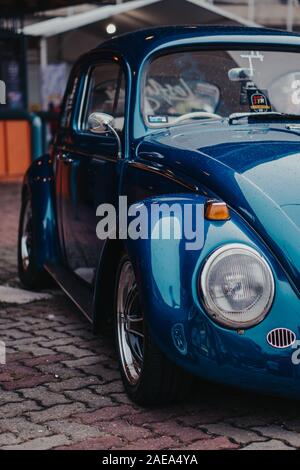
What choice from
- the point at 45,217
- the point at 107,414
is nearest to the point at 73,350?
the point at 107,414

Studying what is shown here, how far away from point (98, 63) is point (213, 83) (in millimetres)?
814

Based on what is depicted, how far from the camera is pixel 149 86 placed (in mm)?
4367

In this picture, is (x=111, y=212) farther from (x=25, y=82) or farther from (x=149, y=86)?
(x=25, y=82)

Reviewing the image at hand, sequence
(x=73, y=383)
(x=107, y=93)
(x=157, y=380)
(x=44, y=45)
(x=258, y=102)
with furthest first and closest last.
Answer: (x=44, y=45) < (x=107, y=93) < (x=258, y=102) < (x=73, y=383) < (x=157, y=380)

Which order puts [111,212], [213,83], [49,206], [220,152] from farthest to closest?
[49,206]
[213,83]
[111,212]
[220,152]

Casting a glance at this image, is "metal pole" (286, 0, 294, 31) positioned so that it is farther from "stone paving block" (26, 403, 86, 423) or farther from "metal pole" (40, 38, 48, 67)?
"stone paving block" (26, 403, 86, 423)

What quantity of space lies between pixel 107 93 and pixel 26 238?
1.70m

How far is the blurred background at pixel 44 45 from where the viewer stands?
13.8 metres

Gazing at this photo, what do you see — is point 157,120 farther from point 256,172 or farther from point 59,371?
point 59,371

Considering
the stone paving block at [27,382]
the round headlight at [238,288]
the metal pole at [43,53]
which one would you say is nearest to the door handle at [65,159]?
the stone paving block at [27,382]

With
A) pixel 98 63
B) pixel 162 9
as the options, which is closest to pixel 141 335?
pixel 98 63

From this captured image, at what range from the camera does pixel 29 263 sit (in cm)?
600

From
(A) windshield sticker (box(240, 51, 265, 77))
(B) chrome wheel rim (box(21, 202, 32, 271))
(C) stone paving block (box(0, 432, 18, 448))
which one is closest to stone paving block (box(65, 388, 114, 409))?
(C) stone paving block (box(0, 432, 18, 448))

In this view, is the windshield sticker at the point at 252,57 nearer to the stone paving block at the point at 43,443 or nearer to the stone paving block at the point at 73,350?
the stone paving block at the point at 73,350
